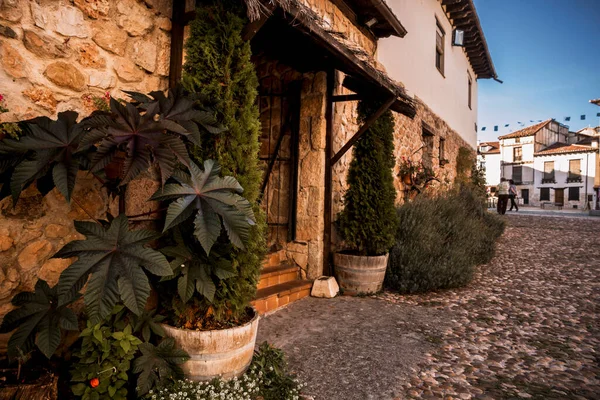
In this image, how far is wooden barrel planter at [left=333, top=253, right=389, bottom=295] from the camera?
4.22 meters

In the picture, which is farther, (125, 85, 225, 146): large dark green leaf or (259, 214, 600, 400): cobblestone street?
(259, 214, 600, 400): cobblestone street

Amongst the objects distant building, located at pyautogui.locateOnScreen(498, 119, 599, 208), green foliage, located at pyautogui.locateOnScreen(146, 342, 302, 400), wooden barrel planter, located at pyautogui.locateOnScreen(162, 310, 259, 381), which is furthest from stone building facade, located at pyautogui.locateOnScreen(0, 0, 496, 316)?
distant building, located at pyautogui.locateOnScreen(498, 119, 599, 208)

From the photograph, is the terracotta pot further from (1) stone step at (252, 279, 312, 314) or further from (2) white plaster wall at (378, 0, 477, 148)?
(2) white plaster wall at (378, 0, 477, 148)

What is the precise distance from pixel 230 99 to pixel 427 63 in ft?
23.8

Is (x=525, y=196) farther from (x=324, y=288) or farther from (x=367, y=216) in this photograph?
(x=324, y=288)

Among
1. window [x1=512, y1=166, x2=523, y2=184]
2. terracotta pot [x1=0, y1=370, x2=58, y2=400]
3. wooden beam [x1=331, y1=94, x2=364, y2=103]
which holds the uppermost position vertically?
window [x1=512, y1=166, x2=523, y2=184]

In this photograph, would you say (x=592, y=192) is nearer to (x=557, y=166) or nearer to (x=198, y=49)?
(x=557, y=166)

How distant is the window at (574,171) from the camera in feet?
103

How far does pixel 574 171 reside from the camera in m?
31.7

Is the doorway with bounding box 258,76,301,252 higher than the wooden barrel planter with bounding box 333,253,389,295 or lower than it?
higher

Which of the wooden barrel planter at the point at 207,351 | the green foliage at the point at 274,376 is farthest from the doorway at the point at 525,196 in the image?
the wooden barrel planter at the point at 207,351

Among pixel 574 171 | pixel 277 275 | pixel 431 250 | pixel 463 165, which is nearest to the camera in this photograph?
pixel 277 275

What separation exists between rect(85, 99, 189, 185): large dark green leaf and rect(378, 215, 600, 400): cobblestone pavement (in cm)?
190

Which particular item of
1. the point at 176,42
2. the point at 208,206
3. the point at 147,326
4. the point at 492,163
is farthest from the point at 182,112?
the point at 492,163
